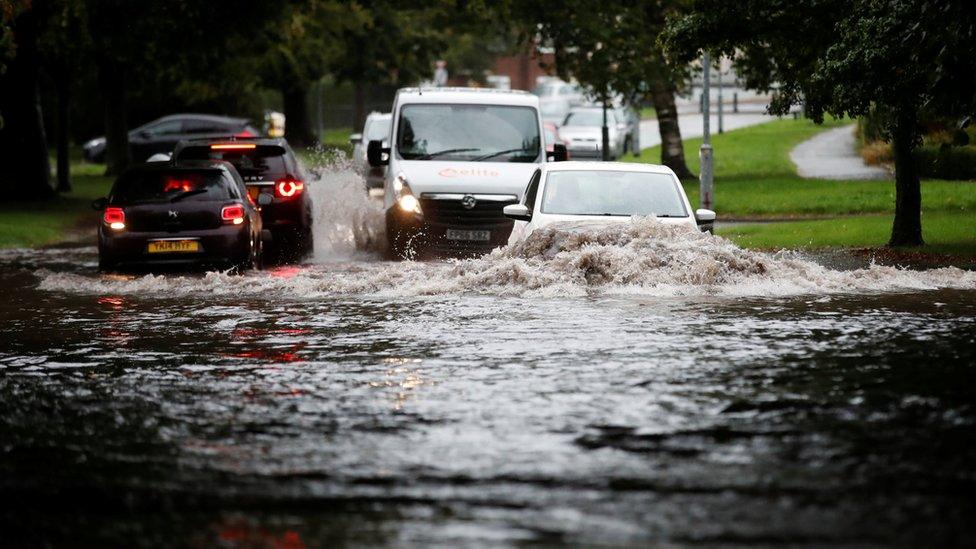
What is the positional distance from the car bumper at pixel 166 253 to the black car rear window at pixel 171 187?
43 centimetres

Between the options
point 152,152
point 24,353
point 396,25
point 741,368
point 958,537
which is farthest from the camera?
point 396,25

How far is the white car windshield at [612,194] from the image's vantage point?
60.8ft

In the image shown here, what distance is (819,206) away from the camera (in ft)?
97.6

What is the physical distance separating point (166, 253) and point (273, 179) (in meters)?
4.15

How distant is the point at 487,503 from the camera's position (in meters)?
7.50

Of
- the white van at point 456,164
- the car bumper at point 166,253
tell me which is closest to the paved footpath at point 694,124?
the white van at point 456,164

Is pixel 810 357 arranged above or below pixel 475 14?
below

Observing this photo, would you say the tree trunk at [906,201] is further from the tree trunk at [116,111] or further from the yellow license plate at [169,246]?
the tree trunk at [116,111]

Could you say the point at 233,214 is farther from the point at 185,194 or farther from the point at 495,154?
the point at 495,154

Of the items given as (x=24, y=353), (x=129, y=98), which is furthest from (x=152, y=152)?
(x=24, y=353)

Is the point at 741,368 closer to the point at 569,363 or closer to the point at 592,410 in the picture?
the point at 569,363

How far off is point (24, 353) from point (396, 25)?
52.4 metres

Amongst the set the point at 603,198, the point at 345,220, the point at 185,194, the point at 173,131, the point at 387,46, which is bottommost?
the point at 345,220

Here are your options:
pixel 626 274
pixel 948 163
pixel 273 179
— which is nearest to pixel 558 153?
pixel 273 179
